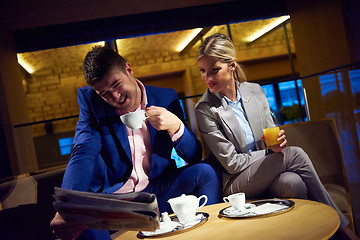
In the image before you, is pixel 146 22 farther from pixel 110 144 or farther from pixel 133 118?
pixel 133 118

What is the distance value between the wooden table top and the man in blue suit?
49 centimetres

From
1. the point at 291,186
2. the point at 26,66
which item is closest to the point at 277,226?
the point at 291,186

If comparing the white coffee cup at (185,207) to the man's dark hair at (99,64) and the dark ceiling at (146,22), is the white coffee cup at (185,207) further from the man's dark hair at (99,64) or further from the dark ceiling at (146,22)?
the dark ceiling at (146,22)

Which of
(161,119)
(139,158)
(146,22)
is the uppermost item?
(146,22)

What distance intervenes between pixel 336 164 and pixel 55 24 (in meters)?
2.85

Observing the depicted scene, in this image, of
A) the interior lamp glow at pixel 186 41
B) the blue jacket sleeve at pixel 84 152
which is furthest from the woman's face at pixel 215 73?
the interior lamp glow at pixel 186 41

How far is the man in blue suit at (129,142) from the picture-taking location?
161cm

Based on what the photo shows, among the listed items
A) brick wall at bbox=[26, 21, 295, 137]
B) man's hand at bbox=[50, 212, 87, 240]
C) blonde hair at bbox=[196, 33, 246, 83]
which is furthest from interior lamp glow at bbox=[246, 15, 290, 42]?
man's hand at bbox=[50, 212, 87, 240]

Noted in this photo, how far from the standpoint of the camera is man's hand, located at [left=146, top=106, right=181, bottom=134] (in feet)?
5.01

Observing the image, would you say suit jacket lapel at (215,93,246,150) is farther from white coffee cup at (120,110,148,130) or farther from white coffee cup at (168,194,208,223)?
white coffee cup at (168,194,208,223)

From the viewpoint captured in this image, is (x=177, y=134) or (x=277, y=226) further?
(x=177, y=134)

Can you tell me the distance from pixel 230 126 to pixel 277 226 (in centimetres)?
84

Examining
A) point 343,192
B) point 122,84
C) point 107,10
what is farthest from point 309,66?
point 122,84

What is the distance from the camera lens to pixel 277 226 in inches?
37.7
